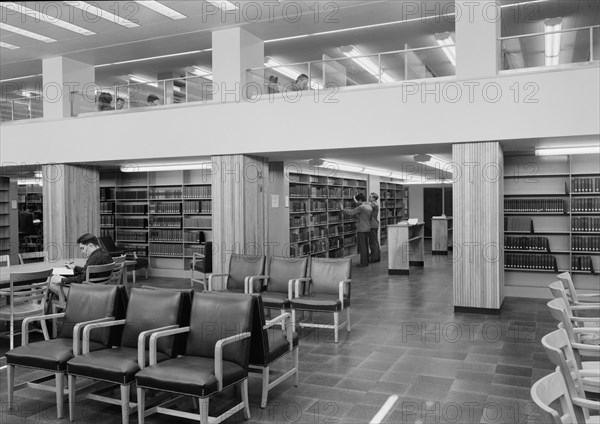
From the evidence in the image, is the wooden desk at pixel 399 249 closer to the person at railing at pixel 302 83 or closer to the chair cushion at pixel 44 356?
the person at railing at pixel 302 83

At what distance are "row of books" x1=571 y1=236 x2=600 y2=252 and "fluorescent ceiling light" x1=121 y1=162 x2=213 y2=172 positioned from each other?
21.2 feet

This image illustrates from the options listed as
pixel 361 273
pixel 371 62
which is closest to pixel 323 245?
pixel 361 273

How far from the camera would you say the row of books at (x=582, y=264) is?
25.6 feet

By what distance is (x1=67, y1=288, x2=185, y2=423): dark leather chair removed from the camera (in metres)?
3.47

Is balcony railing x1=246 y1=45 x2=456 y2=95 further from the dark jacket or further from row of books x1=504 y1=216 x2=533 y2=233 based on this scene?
the dark jacket

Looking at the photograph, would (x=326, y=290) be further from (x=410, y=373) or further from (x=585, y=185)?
(x=585, y=185)

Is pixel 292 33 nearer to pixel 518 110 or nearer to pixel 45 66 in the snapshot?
pixel 518 110

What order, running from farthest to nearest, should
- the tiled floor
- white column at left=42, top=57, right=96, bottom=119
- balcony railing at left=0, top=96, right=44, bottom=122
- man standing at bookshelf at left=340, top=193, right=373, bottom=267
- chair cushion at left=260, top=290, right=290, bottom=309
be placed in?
man standing at bookshelf at left=340, top=193, right=373, bottom=267 → balcony railing at left=0, top=96, right=44, bottom=122 → white column at left=42, top=57, right=96, bottom=119 → chair cushion at left=260, top=290, right=290, bottom=309 → the tiled floor

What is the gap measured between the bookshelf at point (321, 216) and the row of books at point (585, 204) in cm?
543

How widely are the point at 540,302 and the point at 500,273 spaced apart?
1.30 meters

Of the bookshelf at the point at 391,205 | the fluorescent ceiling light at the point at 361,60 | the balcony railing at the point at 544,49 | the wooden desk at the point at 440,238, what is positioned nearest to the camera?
the balcony railing at the point at 544,49

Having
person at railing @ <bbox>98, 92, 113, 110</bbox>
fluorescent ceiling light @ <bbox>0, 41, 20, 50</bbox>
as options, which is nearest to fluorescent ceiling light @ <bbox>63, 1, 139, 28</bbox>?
person at railing @ <bbox>98, 92, 113, 110</bbox>

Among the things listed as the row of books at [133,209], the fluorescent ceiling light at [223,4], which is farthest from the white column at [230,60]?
the row of books at [133,209]

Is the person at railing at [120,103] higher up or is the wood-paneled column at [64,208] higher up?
the person at railing at [120,103]
